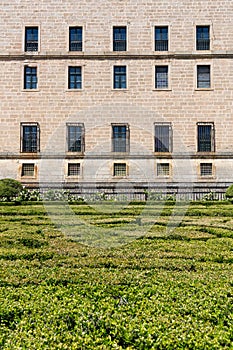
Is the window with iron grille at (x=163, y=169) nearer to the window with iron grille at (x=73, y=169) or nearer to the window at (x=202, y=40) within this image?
the window with iron grille at (x=73, y=169)

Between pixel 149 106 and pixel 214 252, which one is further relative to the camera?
pixel 149 106

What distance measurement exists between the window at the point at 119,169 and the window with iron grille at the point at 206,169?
5016mm

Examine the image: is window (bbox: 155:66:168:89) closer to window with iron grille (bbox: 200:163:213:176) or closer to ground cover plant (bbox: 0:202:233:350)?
window with iron grille (bbox: 200:163:213:176)

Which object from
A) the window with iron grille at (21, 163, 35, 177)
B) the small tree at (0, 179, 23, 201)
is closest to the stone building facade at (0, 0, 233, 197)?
the window with iron grille at (21, 163, 35, 177)

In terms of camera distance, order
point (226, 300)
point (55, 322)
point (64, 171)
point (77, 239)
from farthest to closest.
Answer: point (64, 171)
point (77, 239)
point (226, 300)
point (55, 322)

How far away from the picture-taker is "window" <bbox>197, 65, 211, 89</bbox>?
2959 centimetres

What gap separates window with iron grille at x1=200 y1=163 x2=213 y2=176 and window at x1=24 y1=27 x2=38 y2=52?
1385 cm

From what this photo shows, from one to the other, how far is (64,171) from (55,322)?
957 inches

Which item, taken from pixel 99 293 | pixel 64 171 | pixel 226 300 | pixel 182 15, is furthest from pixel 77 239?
pixel 182 15

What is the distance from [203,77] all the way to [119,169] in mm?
Answer: 8471

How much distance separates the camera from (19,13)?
3031cm

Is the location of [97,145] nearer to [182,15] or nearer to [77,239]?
[182,15]

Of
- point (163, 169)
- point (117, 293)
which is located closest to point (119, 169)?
point (163, 169)

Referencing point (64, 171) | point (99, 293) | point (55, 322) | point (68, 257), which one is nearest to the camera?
point (55, 322)
